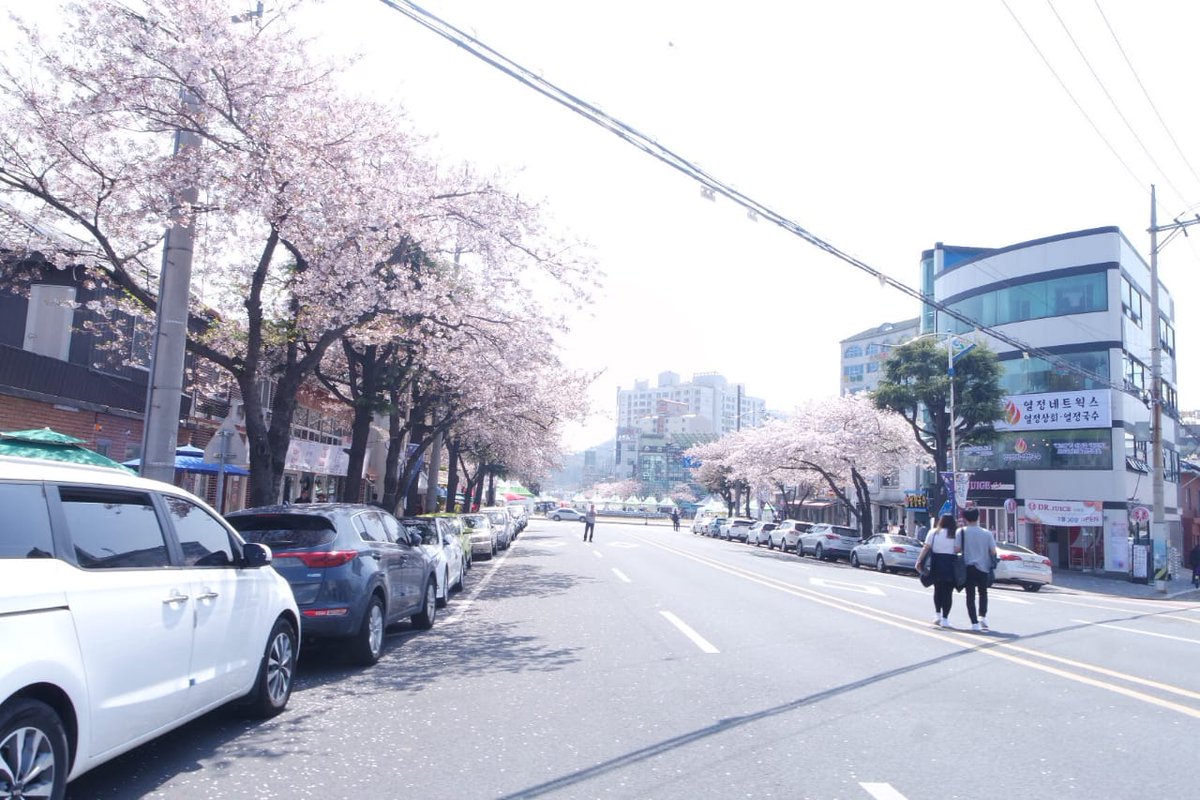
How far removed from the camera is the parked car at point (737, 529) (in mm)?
52312

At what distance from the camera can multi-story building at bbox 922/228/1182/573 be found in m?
34.3

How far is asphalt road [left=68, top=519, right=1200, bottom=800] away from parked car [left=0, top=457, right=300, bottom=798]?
0.67 metres

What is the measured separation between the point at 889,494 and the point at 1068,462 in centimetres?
2258

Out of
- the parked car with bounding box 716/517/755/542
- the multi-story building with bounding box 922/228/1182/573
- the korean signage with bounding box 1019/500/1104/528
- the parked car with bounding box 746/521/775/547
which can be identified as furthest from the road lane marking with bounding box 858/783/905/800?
the parked car with bounding box 716/517/755/542

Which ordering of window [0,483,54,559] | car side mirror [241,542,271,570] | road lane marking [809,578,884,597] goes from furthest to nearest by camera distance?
road lane marking [809,578,884,597], car side mirror [241,542,271,570], window [0,483,54,559]

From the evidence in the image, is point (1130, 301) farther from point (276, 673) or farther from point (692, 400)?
point (692, 400)

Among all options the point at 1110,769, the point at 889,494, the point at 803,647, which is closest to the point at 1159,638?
the point at 803,647

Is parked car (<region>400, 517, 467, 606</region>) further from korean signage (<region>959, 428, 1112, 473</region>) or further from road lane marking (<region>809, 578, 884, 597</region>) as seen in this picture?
korean signage (<region>959, 428, 1112, 473</region>)

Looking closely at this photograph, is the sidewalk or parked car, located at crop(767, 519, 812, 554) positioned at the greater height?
parked car, located at crop(767, 519, 812, 554)

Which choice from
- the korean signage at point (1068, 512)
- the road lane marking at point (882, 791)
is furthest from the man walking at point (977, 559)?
the korean signage at point (1068, 512)

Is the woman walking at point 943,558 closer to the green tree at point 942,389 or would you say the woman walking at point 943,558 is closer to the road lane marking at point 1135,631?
the road lane marking at point 1135,631

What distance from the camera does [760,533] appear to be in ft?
154

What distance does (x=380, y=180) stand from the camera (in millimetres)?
12516

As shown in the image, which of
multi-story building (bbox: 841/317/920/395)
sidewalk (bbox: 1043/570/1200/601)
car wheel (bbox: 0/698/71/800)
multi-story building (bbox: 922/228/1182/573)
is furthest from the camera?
multi-story building (bbox: 841/317/920/395)
